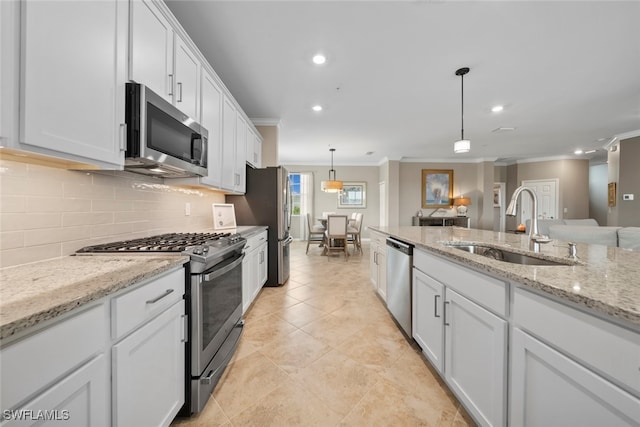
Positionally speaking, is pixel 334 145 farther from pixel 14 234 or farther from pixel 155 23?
pixel 14 234

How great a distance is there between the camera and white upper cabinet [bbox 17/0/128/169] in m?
0.80

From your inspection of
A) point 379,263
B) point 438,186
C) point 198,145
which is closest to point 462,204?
point 438,186

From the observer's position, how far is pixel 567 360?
2.42 feet

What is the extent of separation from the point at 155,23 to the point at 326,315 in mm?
2640

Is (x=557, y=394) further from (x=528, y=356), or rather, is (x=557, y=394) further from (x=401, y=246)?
(x=401, y=246)

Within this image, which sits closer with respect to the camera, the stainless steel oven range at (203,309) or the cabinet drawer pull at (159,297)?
the cabinet drawer pull at (159,297)

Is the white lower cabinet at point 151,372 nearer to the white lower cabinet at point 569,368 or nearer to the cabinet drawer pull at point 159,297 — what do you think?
the cabinet drawer pull at point 159,297

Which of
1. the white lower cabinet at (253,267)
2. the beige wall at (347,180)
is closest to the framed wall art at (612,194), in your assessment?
the beige wall at (347,180)

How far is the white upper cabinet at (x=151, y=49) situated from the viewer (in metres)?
1.23

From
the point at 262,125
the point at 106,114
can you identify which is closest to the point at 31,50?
the point at 106,114

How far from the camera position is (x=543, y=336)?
0.82m

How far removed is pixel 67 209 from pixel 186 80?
111 centimetres
